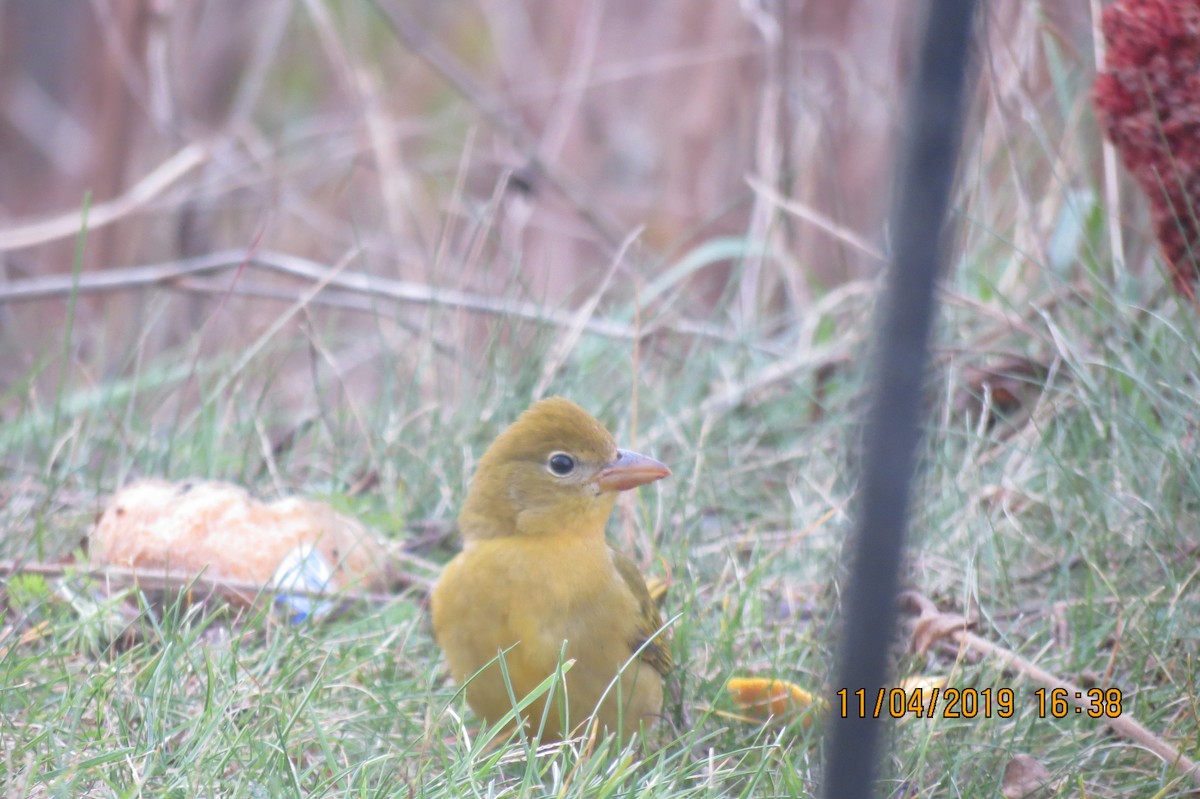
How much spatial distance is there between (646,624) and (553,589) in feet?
0.77

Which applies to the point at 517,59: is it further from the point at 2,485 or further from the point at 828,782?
the point at 828,782

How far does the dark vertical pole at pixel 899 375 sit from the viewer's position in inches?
46.8

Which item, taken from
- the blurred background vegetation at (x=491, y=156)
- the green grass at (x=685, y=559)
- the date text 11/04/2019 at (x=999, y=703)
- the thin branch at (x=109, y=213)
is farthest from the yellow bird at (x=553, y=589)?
the thin branch at (x=109, y=213)

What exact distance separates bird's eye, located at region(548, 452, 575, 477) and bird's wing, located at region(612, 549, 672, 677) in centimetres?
22

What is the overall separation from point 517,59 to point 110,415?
7009 mm

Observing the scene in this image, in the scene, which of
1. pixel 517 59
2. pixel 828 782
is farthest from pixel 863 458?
pixel 517 59

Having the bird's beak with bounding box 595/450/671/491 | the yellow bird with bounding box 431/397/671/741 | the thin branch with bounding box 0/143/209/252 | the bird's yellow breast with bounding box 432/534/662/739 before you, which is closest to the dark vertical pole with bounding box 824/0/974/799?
the yellow bird with bounding box 431/397/671/741

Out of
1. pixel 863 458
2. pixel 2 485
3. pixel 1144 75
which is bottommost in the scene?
pixel 2 485

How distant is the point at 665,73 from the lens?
895 centimetres

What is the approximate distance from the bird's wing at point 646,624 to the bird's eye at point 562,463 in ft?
0.74

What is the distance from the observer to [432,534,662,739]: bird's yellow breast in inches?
99.8

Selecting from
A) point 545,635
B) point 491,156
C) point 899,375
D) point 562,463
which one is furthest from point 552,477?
point 491,156

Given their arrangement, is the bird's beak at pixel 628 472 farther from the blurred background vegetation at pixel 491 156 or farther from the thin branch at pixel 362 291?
the thin branch at pixel 362 291
